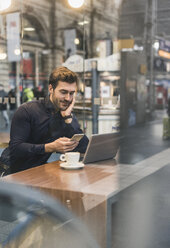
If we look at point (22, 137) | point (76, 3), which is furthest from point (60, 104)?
point (76, 3)

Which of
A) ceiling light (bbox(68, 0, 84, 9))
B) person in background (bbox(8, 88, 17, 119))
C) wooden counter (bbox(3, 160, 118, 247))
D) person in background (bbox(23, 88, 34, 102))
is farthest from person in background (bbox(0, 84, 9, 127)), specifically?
wooden counter (bbox(3, 160, 118, 247))

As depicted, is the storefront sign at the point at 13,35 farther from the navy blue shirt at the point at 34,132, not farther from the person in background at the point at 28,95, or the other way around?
the navy blue shirt at the point at 34,132

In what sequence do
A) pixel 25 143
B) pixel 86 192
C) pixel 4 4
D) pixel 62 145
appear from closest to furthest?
pixel 86 192 < pixel 62 145 < pixel 25 143 < pixel 4 4

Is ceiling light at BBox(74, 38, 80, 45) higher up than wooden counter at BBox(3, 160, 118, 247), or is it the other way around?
ceiling light at BBox(74, 38, 80, 45)

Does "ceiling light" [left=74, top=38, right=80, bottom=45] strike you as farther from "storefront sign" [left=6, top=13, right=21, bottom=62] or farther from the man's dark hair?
the man's dark hair

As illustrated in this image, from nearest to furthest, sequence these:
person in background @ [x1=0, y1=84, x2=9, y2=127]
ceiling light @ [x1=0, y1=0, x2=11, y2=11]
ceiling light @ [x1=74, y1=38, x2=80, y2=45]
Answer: ceiling light @ [x1=0, y1=0, x2=11, y2=11] → ceiling light @ [x1=74, y1=38, x2=80, y2=45] → person in background @ [x1=0, y1=84, x2=9, y2=127]

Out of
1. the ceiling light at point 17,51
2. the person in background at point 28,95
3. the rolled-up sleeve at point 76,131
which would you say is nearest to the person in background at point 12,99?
the person in background at point 28,95

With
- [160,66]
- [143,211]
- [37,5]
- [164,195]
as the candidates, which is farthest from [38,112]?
[37,5]

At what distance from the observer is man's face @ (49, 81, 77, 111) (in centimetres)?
243

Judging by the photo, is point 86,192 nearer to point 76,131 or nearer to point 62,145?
point 62,145

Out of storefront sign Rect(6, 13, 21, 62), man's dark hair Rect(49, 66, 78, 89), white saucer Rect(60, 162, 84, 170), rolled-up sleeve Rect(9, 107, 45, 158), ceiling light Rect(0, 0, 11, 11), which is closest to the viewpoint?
white saucer Rect(60, 162, 84, 170)

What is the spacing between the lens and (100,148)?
2.22 metres

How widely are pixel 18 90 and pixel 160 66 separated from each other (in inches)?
200

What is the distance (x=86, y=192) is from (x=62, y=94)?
0.97m
